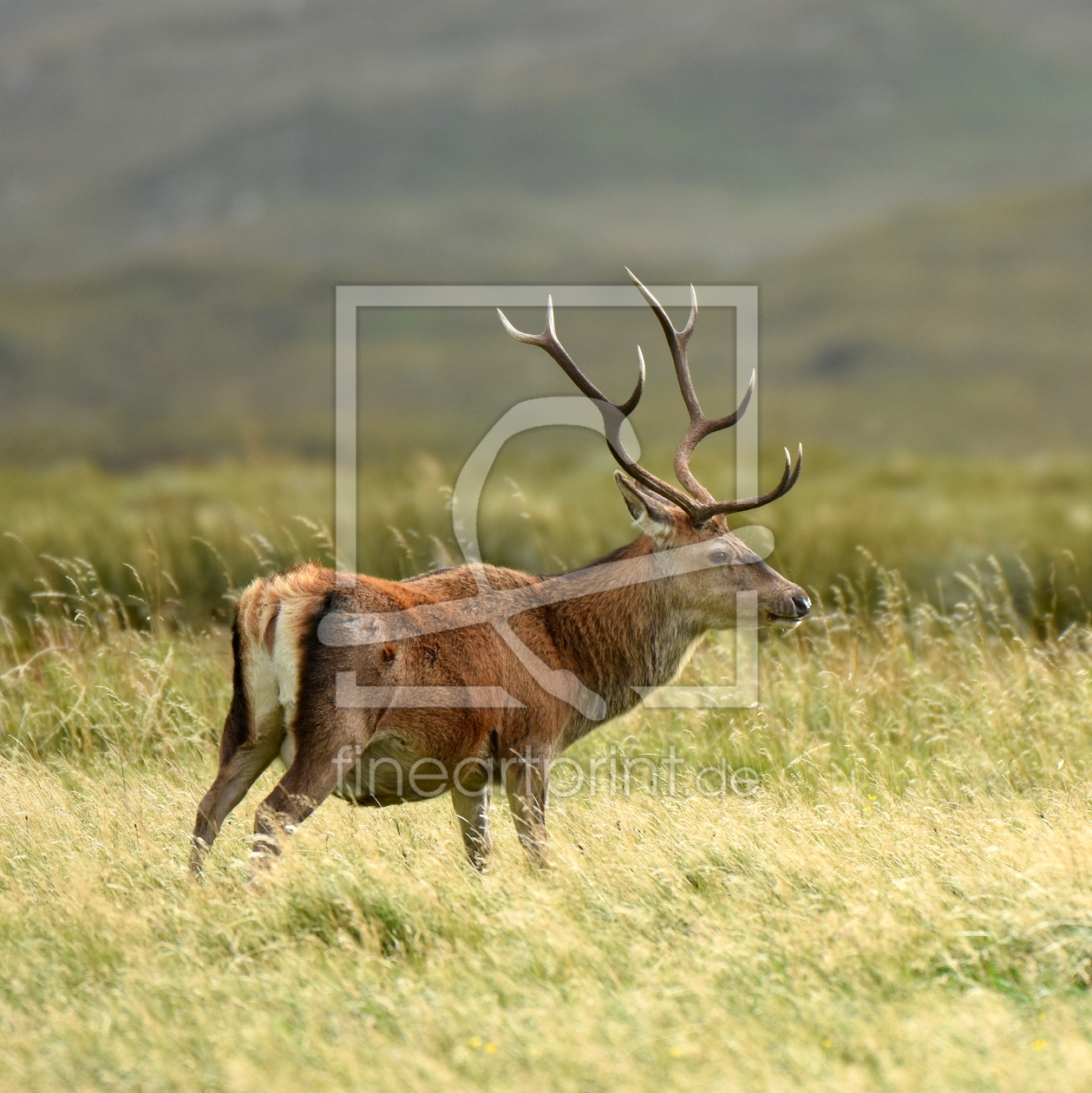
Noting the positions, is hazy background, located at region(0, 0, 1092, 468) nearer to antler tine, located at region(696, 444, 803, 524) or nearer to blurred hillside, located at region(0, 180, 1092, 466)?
blurred hillside, located at region(0, 180, 1092, 466)

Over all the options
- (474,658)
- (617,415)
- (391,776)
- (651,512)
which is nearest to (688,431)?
(617,415)

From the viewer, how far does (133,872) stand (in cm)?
516

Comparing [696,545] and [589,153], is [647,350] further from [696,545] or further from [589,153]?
[589,153]

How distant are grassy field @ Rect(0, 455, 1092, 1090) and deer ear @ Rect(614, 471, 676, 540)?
111cm

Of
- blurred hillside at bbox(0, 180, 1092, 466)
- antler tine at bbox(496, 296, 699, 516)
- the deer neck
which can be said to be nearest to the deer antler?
antler tine at bbox(496, 296, 699, 516)

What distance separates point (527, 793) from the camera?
222 inches

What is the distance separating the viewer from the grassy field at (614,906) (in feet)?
12.6

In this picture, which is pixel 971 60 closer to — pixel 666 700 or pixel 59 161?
pixel 59 161

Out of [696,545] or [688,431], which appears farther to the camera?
[688,431]

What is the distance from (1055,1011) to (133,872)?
9.72ft

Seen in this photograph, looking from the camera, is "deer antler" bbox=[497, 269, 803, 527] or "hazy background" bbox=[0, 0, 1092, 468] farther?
"hazy background" bbox=[0, 0, 1092, 468]

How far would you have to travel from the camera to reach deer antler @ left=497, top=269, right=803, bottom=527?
629 cm

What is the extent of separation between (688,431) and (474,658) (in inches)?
63.0

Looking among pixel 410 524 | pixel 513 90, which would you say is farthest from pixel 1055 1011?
pixel 513 90
